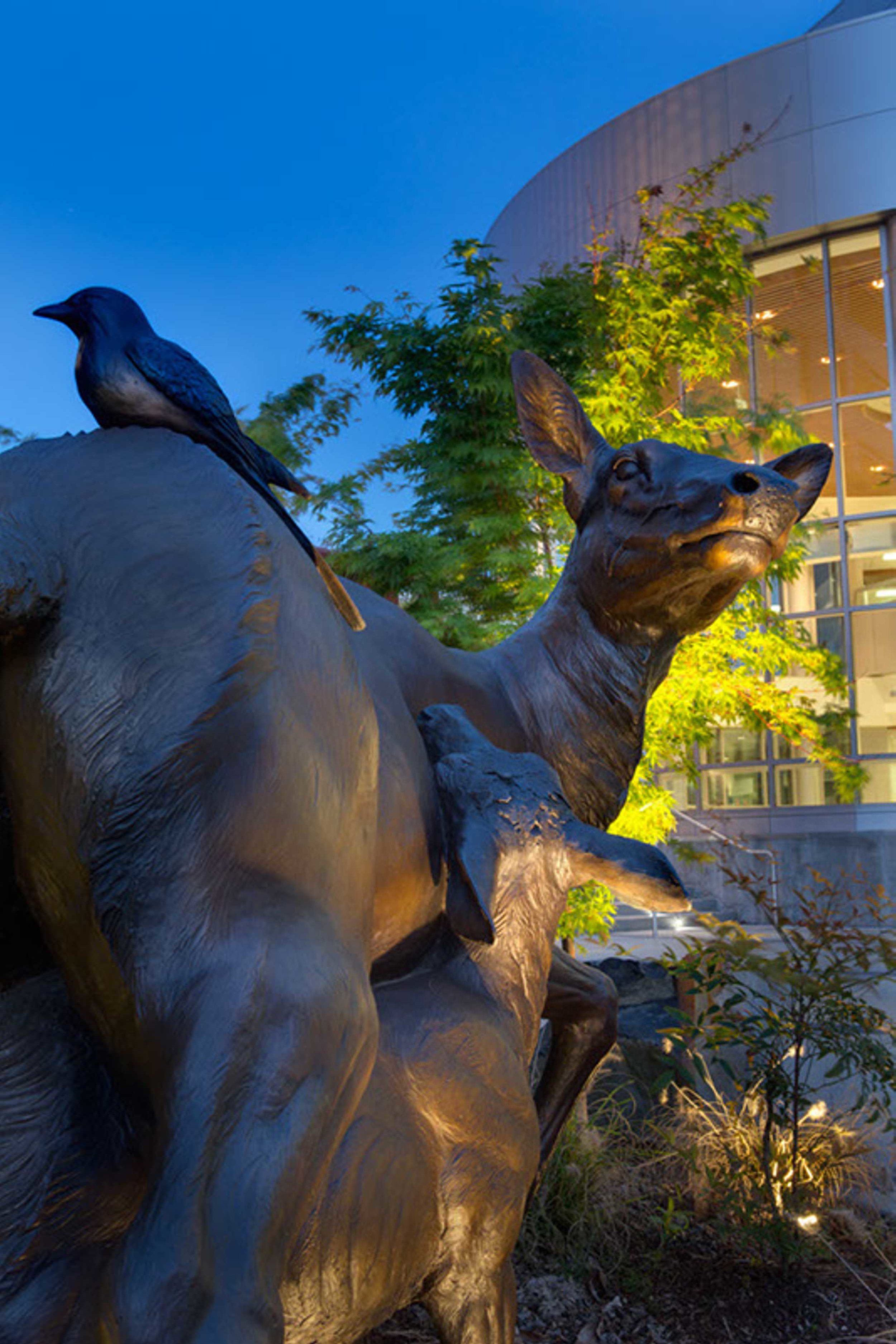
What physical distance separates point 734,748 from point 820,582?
8.16ft

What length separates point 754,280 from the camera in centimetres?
743

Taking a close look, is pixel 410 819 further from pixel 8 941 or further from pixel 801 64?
pixel 801 64

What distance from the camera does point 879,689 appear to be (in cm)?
1459

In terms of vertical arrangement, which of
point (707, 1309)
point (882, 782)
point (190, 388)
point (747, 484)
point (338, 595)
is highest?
point (190, 388)

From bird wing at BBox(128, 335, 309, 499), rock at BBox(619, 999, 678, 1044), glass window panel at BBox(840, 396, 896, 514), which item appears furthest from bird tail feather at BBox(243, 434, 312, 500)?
glass window panel at BBox(840, 396, 896, 514)

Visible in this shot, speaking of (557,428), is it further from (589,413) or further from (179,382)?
(589,413)

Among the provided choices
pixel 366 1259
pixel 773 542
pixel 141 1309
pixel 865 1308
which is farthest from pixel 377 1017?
pixel 865 1308

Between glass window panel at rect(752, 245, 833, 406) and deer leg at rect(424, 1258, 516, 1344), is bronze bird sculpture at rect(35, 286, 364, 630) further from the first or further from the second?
→ glass window panel at rect(752, 245, 833, 406)

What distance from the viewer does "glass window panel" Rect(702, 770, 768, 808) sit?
15.4 meters

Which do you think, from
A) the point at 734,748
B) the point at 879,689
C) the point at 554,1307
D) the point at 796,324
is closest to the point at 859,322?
the point at 796,324

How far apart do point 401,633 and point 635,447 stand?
2.30 ft

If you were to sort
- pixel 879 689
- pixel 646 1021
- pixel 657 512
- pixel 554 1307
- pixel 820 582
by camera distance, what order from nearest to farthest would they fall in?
pixel 657 512, pixel 554 1307, pixel 646 1021, pixel 879 689, pixel 820 582

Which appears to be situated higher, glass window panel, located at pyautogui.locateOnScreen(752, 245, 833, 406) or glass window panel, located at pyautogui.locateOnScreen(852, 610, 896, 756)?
glass window panel, located at pyautogui.locateOnScreen(752, 245, 833, 406)

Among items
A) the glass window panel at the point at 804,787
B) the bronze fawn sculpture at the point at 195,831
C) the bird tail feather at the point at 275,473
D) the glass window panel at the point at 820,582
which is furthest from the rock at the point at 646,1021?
the glass window panel at the point at 820,582
